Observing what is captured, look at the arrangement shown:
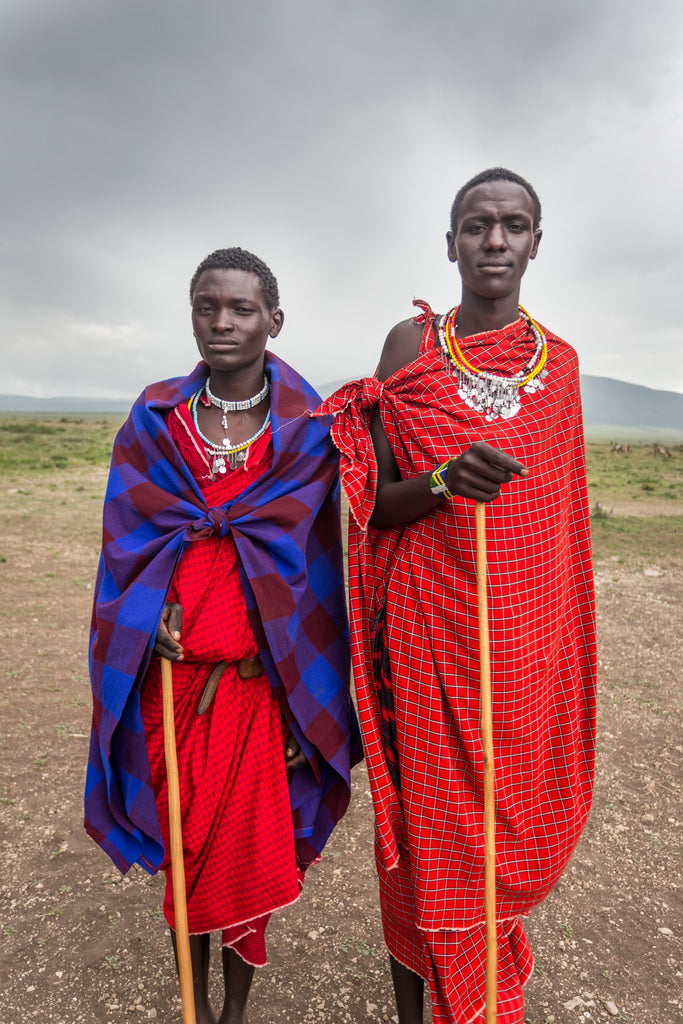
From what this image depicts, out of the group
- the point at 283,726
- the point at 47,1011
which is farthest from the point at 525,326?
the point at 47,1011

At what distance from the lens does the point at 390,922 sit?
2.44m

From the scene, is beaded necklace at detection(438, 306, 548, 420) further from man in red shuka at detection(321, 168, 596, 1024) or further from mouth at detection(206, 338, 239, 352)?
mouth at detection(206, 338, 239, 352)

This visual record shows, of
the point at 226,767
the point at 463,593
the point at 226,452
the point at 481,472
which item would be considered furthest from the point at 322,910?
the point at 481,472

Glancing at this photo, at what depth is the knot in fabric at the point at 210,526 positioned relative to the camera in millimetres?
2258

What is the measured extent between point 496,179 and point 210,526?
4.49 ft

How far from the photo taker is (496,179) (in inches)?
86.7

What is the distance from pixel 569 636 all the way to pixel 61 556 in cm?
873

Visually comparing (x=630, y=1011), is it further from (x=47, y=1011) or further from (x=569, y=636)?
(x=47, y=1011)

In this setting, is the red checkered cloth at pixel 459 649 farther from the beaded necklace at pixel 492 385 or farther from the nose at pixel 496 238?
the nose at pixel 496 238

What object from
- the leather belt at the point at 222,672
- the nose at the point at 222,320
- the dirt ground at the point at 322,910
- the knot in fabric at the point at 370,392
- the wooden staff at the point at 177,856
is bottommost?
the dirt ground at the point at 322,910

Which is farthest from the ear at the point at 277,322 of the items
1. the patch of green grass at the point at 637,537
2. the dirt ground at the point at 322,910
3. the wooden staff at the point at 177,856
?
the patch of green grass at the point at 637,537

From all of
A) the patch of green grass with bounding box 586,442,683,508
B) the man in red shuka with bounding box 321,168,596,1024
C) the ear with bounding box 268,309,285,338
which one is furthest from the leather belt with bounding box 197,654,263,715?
the patch of green grass with bounding box 586,442,683,508

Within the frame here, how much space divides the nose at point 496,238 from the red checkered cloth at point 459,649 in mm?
248

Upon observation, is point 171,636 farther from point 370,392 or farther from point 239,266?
point 239,266
